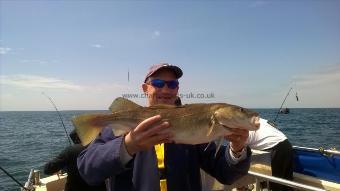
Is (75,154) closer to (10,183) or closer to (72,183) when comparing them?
(72,183)

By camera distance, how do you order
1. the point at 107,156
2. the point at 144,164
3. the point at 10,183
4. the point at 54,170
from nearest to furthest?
the point at 107,156 < the point at 144,164 < the point at 54,170 < the point at 10,183

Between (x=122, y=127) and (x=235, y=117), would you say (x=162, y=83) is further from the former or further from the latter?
(x=235, y=117)

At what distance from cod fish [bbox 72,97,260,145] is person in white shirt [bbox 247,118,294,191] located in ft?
9.98

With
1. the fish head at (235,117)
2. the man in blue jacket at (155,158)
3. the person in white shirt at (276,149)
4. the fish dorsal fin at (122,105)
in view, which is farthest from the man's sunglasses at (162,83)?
the person in white shirt at (276,149)

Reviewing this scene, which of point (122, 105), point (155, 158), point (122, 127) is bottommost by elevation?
point (155, 158)

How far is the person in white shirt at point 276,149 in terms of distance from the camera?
6082 mm

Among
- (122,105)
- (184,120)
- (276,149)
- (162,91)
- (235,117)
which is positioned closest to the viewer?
(184,120)

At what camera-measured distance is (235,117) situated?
327 cm

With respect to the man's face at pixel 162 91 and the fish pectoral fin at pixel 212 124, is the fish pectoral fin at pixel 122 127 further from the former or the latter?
the fish pectoral fin at pixel 212 124

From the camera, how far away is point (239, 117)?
3289mm

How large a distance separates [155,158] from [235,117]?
34.3 inches

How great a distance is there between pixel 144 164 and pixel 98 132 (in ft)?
1.83

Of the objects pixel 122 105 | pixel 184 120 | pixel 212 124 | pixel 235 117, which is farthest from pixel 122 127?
pixel 235 117

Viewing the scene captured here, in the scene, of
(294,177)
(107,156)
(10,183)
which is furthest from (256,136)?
(10,183)
